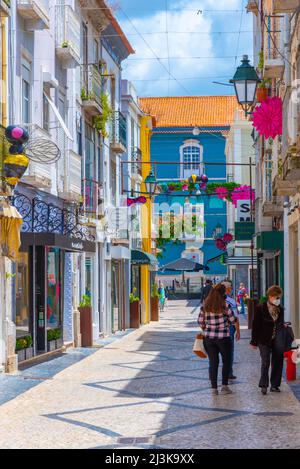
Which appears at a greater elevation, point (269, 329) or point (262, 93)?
point (262, 93)

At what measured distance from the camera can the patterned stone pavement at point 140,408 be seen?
10.6 meters

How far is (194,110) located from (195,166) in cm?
963

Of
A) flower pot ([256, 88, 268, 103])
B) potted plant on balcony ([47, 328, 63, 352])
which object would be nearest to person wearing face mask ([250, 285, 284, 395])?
potted plant on balcony ([47, 328, 63, 352])

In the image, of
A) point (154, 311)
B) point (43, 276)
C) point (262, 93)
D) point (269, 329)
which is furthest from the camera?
point (154, 311)

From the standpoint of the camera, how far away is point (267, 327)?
15.0 meters

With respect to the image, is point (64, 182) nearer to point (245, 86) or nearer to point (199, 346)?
point (245, 86)

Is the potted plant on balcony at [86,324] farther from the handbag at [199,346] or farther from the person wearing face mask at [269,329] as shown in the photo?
the person wearing face mask at [269,329]

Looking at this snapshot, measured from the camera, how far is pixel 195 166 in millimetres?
73688

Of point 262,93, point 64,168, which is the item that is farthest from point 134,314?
point 64,168

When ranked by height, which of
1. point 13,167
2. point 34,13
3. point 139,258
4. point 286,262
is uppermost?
point 34,13

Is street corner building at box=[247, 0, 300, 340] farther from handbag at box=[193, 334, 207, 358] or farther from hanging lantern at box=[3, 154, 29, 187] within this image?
hanging lantern at box=[3, 154, 29, 187]

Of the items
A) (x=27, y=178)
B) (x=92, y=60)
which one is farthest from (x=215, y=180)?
(x=27, y=178)

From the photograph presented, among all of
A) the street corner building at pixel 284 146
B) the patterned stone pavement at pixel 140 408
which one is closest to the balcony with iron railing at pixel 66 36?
the street corner building at pixel 284 146
